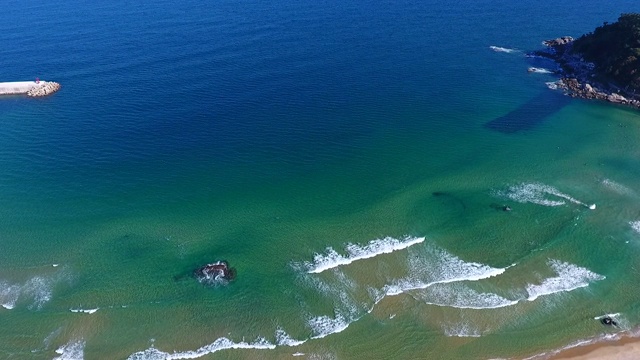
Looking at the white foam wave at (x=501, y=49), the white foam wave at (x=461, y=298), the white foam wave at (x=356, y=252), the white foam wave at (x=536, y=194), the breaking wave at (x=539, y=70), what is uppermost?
the white foam wave at (x=501, y=49)

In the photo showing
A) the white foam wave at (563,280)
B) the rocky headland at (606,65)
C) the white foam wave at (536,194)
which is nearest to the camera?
the white foam wave at (563,280)

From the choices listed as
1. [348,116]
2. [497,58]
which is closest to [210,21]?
[348,116]

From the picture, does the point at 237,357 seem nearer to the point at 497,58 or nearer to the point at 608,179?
the point at 608,179

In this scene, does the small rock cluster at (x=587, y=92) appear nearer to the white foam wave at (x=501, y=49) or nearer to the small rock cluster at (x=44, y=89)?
the white foam wave at (x=501, y=49)

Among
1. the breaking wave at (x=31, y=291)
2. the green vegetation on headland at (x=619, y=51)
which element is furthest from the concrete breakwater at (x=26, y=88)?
the green vegetation on headland at (x=619, y=51)

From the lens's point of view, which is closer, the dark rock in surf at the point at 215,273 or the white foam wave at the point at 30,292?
the white foam wave at the point at 30,292

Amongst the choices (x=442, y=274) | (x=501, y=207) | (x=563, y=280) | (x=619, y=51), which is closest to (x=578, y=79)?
(x=619, y=51)

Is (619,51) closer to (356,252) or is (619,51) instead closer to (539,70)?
(539,70)
